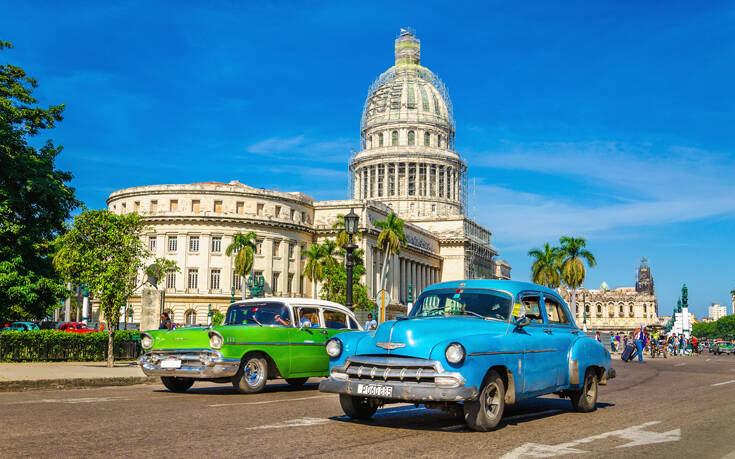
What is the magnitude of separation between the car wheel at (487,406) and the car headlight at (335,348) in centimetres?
195

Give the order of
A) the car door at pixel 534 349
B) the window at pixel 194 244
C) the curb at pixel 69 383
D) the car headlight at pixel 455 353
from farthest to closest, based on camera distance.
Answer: the window at pixel 194 244, the curb at pixel 69 383, the car door at pixel 534 349, the car headlight at pixel 455 353

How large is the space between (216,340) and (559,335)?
617 centimetres

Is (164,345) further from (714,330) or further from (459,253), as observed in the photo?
(714,330)

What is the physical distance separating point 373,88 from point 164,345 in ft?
396

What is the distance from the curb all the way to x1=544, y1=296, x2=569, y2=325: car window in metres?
10.6

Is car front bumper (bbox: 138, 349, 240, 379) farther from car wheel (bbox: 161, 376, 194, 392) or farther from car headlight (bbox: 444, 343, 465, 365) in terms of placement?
car headlight (bbox: 444, 343, 465, 365)

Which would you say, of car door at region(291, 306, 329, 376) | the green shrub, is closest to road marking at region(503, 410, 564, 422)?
car door at region(291, 306, 329, 376)

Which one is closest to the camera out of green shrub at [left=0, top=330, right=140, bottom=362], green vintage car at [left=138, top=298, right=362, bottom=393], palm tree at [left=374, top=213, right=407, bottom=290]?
green vintage car at [left=138, top=298, right=362, bottom=393]

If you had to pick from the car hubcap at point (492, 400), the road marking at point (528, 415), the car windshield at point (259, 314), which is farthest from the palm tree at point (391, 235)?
the car hubcap at point (492, 400)

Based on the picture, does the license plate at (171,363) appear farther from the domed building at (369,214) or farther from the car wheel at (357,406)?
the domed building at (369,214)

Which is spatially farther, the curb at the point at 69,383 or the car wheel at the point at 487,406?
the curb at the point at 69,383

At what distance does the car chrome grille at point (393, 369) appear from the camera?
26.0 ft

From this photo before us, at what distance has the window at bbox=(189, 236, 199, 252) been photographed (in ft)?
246

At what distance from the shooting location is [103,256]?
960 inches
